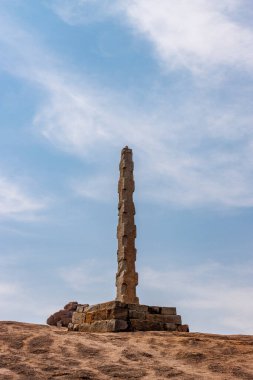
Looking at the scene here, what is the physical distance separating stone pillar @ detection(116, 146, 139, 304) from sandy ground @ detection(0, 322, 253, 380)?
587cm

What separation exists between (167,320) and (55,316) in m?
16.5

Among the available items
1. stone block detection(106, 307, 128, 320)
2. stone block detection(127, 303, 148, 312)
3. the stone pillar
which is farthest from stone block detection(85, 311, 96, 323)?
the stone pillar

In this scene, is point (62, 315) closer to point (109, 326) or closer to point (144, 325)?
point (144, 325)

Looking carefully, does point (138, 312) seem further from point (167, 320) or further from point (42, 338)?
point (42, 338)

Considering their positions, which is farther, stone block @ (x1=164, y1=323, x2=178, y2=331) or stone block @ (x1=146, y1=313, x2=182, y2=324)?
stone block @ (x1=164, y1=323, x2=178, y2=331)

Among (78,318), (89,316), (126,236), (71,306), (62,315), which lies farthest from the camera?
(71,306)

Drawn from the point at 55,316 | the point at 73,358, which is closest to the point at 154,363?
the point at 73,358

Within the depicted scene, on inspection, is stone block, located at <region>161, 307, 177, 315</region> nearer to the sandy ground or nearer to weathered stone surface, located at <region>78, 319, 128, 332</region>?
weathered stone surface, located at <region>78, 319, 128, 332</region>

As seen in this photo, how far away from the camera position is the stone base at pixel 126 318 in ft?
34.4

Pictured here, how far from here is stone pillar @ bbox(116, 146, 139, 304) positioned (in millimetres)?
15391

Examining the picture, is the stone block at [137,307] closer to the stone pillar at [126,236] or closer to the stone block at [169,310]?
the stone block at [169,310]

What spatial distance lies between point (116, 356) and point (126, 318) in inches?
130

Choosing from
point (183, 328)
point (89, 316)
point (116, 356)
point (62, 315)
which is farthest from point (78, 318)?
point (62, 315)

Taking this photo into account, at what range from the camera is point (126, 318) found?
34.9 feet
